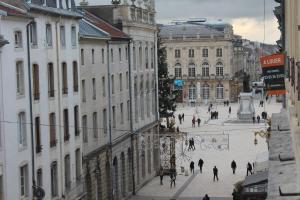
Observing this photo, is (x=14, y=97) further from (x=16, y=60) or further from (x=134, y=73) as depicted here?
(x=134, y=73)

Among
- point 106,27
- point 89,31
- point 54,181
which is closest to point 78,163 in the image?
point 54,181

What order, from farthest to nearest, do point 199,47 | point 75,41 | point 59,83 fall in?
point 199,47
point 75,41
point 59,83

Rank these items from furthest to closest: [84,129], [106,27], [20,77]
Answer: [106,27] < [84,129] < [20,77]

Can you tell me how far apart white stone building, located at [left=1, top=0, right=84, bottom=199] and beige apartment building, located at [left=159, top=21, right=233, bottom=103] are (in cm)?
10946

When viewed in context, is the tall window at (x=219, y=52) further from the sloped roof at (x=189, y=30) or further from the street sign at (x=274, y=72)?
the street sign at (x=274, y=72)

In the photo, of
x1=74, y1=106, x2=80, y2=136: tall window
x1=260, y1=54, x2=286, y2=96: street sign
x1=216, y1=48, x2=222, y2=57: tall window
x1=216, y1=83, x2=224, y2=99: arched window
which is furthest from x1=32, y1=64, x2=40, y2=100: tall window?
x1=216, y1=83, x2=224, y2=99: arched window

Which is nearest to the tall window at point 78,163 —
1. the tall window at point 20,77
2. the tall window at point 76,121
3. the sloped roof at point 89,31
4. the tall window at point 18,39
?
the tall window at point 76,121

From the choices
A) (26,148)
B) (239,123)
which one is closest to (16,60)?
(26,148)

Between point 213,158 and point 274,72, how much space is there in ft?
154

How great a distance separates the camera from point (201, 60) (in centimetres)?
14700

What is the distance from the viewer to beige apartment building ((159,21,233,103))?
479ft

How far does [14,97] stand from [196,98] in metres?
123

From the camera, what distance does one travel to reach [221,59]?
481 feet

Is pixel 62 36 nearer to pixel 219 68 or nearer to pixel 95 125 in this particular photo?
pixel 95 125
